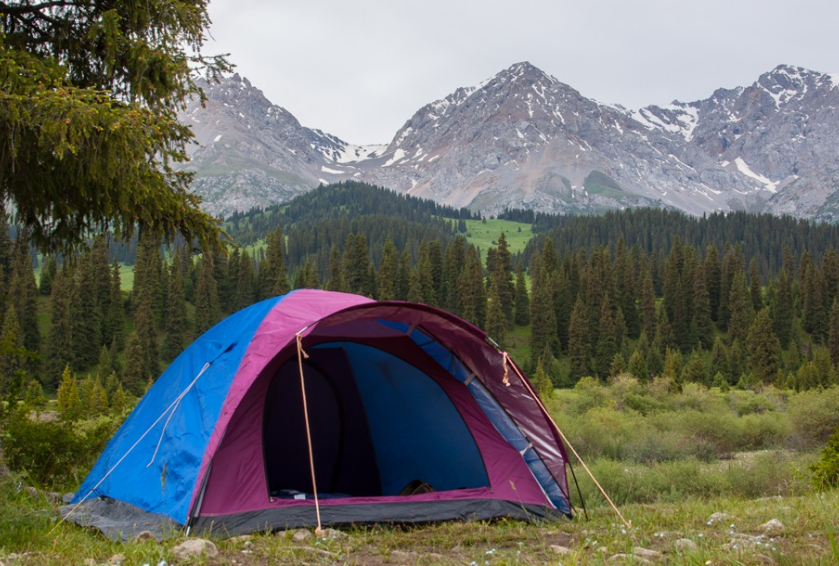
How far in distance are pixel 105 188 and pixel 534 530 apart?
5425 millimetres

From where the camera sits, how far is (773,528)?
235 inches

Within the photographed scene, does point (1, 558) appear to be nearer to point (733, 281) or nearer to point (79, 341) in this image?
point (79, 341)

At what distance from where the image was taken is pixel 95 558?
5.07 m

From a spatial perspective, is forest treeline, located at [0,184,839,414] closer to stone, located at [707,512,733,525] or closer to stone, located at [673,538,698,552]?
stone, located at [707,512,733,525]

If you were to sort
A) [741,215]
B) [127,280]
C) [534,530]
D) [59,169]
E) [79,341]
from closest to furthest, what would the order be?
[534,530]
[59,169]
[79,341]
[127,280]
[741,215]

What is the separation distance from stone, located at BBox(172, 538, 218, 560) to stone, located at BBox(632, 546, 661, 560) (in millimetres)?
3105

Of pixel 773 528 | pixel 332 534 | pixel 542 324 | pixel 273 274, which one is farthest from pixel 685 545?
pixel 273 274

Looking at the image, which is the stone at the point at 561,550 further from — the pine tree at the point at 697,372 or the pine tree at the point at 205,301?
the pine tree at the point at 205,301

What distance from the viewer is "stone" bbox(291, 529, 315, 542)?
6.25 metres

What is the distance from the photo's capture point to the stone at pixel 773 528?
19.1 ft

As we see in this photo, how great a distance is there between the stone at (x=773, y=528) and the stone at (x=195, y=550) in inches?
176

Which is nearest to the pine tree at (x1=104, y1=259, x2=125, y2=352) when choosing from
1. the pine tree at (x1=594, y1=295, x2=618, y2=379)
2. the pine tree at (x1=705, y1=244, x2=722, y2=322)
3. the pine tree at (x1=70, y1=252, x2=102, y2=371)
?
the pine tree at (x1=70, y1=252, x2=102, y2=371)

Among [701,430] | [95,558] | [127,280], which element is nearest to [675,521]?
[95,558]

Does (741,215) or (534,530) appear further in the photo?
(741,215)
